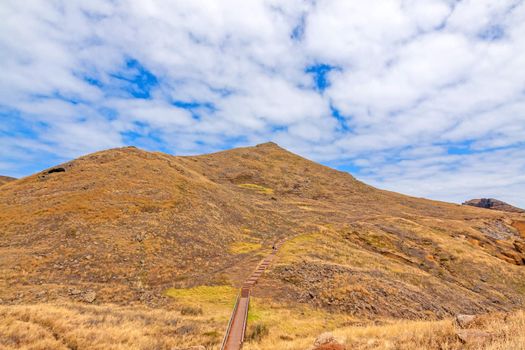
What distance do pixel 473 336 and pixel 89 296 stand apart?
833 inches

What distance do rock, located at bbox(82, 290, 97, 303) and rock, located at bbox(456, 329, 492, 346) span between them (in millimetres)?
20340

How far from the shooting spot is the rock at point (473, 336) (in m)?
8.49

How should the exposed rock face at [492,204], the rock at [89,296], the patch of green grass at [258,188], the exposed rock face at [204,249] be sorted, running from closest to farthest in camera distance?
the rock at [89,296] < the exposed rock face at [204,249] < the patch of green grass at [258,188] < the exposed rock face at [492,204]

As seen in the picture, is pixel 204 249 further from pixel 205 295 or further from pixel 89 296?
pixel 89 296

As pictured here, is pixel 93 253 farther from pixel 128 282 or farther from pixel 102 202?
pixel 102 202

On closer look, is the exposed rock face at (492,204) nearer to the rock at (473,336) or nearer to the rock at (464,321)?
the rock at (464,321)

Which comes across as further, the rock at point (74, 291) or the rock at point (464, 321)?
the rock at point (74, 291)

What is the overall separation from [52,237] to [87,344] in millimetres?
23338

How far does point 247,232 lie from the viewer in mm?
45312

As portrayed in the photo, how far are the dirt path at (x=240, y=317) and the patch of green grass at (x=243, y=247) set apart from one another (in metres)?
7.56

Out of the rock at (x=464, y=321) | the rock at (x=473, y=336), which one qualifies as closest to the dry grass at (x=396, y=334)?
the rock at (x=473, y=336)

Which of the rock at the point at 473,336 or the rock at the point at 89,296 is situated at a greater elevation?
the rock at the point at 473,336

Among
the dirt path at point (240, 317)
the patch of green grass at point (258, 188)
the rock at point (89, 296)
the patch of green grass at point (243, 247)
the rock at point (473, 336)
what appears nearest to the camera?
the rock at point (473, 336)

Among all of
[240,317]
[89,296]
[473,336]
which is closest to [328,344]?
[473,336]
